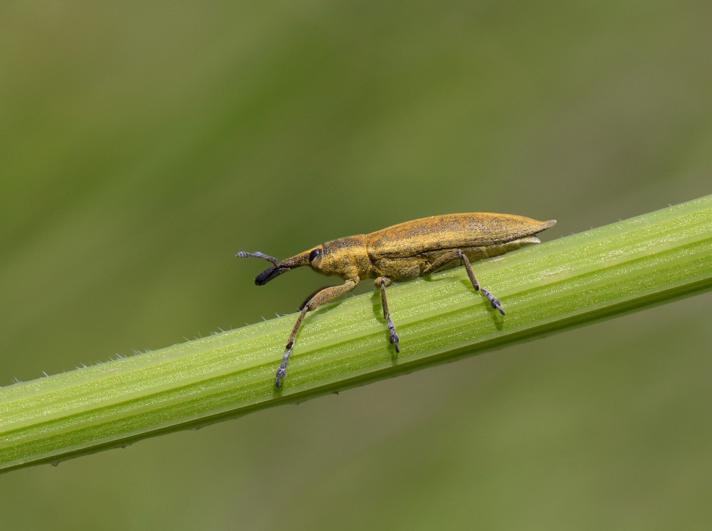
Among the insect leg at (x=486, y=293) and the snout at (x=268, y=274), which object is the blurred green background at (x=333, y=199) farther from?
the insect leg at (x=486, y=293)

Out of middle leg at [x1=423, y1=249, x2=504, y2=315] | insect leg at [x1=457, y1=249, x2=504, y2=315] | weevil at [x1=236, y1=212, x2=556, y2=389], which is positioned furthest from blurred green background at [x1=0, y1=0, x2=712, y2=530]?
insect leg at [x1=457, y1=249, x2=504, y2=315]

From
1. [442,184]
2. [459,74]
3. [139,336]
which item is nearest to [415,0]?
[459,74]

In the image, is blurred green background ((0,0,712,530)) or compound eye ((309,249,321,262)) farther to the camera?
blurred green background ((0,0,712,530))

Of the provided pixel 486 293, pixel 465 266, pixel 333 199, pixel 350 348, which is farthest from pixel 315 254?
pixel 333 199

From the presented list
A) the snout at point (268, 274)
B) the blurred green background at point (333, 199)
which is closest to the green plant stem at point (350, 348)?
the snout at point (268, 274)

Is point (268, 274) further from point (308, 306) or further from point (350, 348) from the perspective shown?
point (350, 348)

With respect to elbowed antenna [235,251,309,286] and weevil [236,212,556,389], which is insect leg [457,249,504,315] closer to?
weevil [236,212,556,389]

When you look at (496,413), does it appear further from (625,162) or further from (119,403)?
(119,403)
